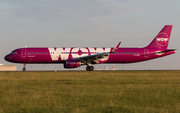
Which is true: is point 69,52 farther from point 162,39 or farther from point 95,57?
point 162,39

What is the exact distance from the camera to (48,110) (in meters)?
11.1

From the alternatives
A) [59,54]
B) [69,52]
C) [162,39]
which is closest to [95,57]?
[69,52]

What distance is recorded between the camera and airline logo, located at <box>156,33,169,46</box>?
5334cm

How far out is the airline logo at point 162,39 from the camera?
175ft

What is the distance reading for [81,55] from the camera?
48.3 m

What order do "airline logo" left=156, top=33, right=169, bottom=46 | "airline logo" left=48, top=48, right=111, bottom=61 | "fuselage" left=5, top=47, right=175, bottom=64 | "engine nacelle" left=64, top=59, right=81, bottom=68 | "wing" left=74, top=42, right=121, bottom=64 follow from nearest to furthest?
"engine nacelle" left=64, top=59, right=81, bottom=68, "wing" left=74, top=42, right=121, bottom=64, "fuselage" left=5, top=47, right=175, bottom=64, "airline logo" left=48, top=48, right=111, bottom=61, "airline logo" left=156, top=33, right=169, bottom=46

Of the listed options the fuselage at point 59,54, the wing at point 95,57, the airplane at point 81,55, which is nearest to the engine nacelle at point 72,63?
the airplane at point 81,55

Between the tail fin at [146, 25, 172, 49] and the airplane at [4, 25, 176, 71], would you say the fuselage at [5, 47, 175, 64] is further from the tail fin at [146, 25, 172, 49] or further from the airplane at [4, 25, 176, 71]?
the tail fin at [146, 25, 172, 49]

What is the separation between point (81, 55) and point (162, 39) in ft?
59.2

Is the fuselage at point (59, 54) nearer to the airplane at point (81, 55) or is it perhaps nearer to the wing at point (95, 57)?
the airplane at point (81, 55)

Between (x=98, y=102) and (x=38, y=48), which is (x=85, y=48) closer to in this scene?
(x=38, y=48)

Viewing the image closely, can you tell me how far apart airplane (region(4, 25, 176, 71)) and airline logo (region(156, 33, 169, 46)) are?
7.42ft

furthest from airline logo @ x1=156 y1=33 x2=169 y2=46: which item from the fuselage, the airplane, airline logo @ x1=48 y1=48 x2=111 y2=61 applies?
airline logo @ x1=48 y1=48 x2=111 y2=61

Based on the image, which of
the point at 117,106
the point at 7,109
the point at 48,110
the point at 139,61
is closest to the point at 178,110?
the point at 117,106
